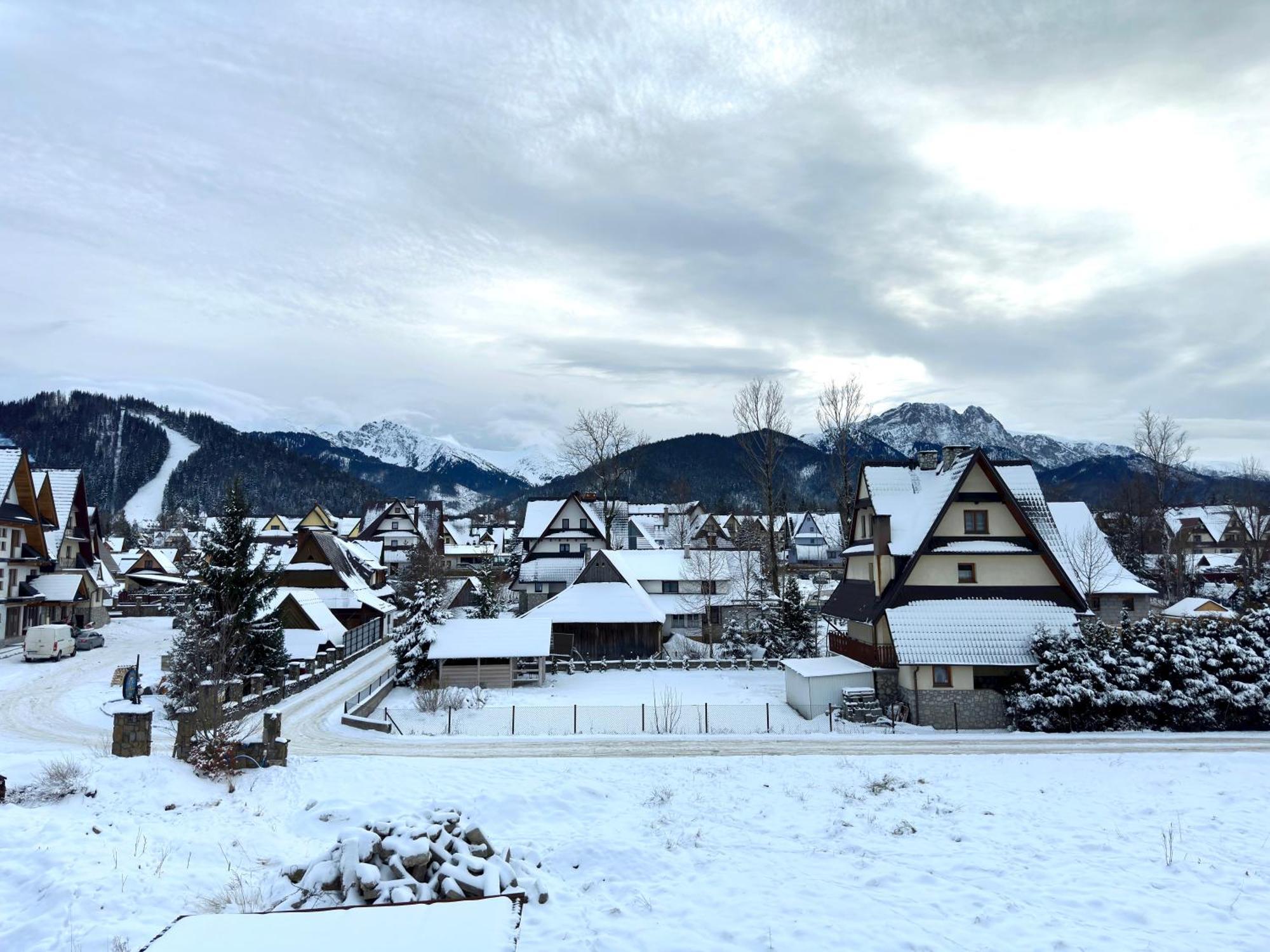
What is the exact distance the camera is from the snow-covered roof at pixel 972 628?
27609mm

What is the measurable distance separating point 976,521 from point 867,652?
7.02 metres

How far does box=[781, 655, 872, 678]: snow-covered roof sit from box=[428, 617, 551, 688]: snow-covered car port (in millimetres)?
12375

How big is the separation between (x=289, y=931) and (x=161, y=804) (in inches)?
290

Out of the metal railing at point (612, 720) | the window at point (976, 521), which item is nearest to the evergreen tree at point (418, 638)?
the metal railing at point (612, 720)

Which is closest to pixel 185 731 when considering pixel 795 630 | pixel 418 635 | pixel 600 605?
pixel 418 635

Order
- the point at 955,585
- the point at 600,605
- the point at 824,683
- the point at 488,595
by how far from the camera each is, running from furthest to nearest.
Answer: the point at 488,595 < the point at 600,605 < the point at 955,585 < the point at 824,683

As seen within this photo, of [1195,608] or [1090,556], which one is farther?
[1195,608]

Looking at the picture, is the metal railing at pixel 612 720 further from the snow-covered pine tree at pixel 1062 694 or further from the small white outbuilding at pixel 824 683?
the snow-covered pine tree at pixel 1062 694

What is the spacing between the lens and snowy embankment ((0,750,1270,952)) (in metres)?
10.2

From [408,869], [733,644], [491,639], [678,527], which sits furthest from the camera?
[678,527]

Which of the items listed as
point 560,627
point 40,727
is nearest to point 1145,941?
point 40,727

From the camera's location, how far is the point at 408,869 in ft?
35.9

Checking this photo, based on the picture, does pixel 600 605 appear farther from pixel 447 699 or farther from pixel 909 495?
pixel 909 495

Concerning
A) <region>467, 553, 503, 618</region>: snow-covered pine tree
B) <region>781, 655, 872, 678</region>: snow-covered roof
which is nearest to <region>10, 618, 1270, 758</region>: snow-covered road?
<region>781, 655, 872, 678</region>: snow-covered roof
